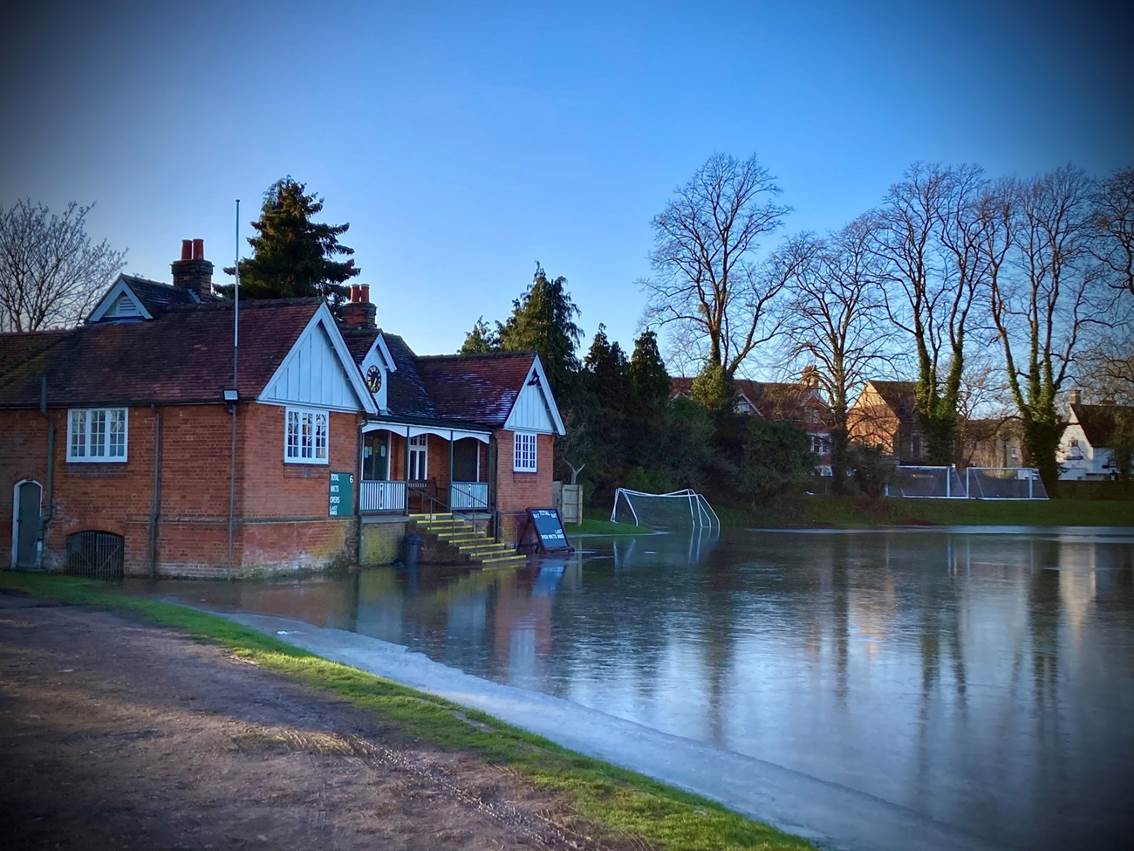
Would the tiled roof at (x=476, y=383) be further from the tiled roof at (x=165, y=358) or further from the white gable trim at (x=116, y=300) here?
the white gable trim at (x=116, y=300)

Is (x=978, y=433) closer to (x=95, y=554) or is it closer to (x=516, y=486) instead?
(x=516, y=486)

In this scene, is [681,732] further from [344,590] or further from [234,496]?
[234,496]

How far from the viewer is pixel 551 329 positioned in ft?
142

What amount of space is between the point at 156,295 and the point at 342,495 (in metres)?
7.36

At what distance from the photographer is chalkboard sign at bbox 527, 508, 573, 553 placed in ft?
96.2

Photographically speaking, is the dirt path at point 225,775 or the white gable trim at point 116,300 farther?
the white gable trim at point 116,300

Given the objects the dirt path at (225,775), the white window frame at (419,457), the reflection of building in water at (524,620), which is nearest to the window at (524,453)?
the white window frame at (419,457)

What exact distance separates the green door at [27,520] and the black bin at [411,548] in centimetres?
840

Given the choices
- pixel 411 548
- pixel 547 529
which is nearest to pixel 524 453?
pixel 547 529

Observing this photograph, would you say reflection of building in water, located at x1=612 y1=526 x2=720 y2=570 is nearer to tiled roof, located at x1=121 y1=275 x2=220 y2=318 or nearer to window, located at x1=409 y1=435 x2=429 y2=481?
window, located at x1=409 y1=435 x2=429 y2=481

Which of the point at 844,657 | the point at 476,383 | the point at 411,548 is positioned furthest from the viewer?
the point at 476,383

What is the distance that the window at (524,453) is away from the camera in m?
31.0

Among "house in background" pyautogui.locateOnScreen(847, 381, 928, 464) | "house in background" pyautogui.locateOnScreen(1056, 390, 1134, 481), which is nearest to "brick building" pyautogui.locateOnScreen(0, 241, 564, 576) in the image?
"house in background" pyautogui.locateOnScreen(847, 381, 928, 464)

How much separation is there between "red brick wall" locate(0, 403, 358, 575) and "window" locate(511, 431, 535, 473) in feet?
29.2
